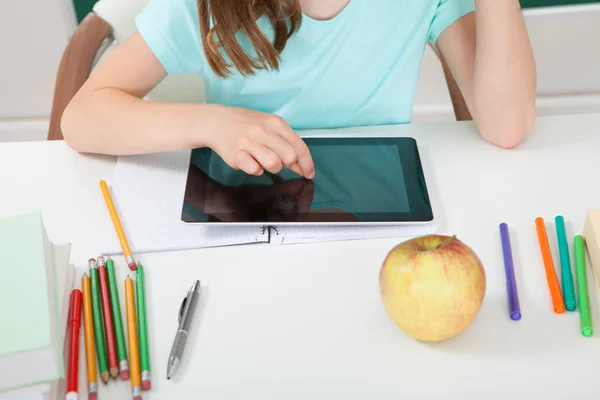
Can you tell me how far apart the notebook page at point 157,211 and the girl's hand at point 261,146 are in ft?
0.26

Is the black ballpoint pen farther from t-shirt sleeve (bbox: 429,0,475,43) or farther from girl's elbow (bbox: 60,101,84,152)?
t-shirt sleeve (bbox: 429,0,475,43)

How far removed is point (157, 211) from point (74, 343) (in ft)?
0.78

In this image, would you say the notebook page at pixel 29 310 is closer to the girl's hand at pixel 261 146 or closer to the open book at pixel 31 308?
the open book at pixel 31 308

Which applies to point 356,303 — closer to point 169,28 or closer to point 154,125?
point 154,125

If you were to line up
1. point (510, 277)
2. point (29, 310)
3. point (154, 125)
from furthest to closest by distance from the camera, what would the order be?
1. point (154, 125)
2. point (510, 277)
3. point (29, 310)

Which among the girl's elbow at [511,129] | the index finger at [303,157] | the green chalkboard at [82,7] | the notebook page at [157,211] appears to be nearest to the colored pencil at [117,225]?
the notebook page at [157,211]

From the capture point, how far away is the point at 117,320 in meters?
0.77

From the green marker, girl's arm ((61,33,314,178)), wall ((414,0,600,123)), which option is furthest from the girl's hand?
wall ((414,0,600,123))

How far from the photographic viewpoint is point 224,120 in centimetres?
101

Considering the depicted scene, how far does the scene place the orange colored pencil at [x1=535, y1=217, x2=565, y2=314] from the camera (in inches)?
30.6

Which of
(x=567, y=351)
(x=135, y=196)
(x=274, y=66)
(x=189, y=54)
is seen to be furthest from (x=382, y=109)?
(x=567, y=351)

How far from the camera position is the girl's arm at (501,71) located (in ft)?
3.49

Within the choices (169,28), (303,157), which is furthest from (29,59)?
(303,157)

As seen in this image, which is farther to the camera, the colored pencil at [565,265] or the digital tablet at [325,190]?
the digital tablet at [325,190]
